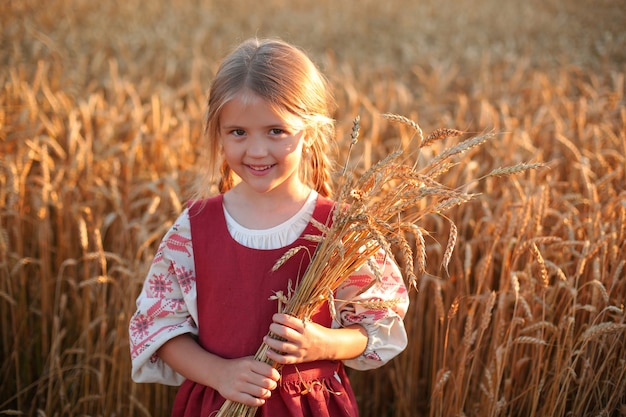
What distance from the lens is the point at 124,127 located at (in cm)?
391

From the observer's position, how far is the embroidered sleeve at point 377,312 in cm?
182

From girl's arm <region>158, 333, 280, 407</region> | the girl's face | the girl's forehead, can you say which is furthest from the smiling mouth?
girl's arm <region>158, 333, 280, 407</region>

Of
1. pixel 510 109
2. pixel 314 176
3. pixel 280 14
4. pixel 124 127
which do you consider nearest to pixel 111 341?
pixel 314 176

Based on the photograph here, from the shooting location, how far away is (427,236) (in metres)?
3.02

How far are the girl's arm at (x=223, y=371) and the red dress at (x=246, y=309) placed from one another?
49mm

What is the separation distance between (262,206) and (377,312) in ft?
1.49

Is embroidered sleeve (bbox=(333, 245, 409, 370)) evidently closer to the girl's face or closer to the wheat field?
A: the wheat field

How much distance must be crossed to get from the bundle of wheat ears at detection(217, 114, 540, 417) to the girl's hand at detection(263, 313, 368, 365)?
0.03 metres

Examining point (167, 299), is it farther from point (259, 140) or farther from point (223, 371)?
point (259, 140)

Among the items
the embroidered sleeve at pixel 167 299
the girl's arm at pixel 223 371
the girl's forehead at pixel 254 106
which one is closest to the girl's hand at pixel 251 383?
the girl's arm at pixel 223 371

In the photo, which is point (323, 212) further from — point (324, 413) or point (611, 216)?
point (611, 216)

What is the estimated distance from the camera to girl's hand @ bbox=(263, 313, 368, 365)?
1.65 m

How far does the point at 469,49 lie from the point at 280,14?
3.39 m

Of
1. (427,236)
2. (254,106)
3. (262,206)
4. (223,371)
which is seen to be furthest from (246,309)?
(427,236)
